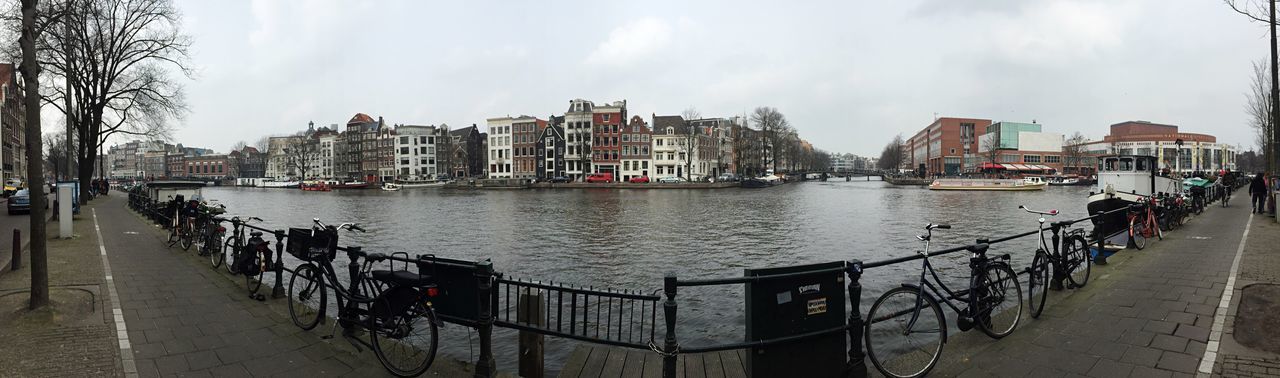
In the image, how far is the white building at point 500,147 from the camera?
98.1 meters

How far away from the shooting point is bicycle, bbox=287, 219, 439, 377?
4.96 m

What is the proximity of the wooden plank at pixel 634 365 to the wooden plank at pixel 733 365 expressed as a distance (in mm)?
764

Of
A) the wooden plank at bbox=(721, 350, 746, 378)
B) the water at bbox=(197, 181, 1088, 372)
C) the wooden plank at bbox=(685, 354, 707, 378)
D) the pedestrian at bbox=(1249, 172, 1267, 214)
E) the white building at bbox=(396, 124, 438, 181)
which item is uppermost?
the white building at bbox=(396, 124, 438, 181)

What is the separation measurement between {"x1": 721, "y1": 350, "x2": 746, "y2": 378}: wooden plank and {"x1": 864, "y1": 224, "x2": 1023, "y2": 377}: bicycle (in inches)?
43.9

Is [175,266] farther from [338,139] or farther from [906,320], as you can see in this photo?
[338,139]

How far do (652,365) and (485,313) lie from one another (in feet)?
5.55

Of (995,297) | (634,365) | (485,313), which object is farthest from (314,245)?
(995,297)

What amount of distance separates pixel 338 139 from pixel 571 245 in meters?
118

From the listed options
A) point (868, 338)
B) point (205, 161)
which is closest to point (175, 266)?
point (868, 338)

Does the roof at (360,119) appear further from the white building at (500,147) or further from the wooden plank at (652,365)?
the wooden plank at (652,365)

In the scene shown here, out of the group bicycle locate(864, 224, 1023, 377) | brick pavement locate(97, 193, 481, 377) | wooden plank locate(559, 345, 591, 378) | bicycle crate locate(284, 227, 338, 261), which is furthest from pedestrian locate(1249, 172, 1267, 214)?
bicycle crate locate(284, 227, 338, 261)

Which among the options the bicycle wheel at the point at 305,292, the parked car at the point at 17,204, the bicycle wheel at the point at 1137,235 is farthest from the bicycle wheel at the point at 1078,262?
the parked car at the point at 17,204

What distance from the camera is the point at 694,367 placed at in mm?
5441

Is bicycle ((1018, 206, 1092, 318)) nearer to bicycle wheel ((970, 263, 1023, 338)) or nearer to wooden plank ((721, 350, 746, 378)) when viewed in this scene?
bicycle wheel ((970, 263, 1023, 338))
